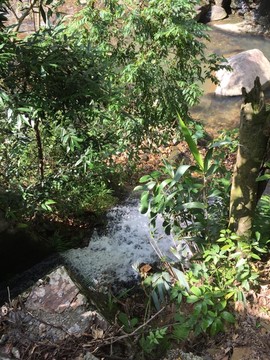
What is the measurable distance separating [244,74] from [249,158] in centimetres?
669

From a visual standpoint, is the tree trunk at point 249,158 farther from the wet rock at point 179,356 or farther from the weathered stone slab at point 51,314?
the weathered stone slab at point 51,314

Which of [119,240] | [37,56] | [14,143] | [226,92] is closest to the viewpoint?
[37,56]

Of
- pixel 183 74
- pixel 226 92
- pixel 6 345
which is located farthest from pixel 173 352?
pixel 226 92

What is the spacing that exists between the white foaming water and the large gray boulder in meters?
4.67

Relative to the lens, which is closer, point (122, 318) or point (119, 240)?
point (122, 318)

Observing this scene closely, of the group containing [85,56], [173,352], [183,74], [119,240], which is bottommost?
[119,240]

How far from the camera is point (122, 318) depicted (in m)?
3.29

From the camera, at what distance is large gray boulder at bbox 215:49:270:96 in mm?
9066

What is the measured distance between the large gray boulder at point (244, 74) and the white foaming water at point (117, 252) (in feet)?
15.3

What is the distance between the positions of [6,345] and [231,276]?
1.94 m

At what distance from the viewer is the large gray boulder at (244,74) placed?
907 centimetres

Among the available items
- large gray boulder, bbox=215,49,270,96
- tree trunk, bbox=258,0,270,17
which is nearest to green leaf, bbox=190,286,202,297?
large gray boulder, bbox=215,49,270,96

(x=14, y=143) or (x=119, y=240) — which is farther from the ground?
(x=14, y=143)

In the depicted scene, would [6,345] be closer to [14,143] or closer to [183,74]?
[14,143]
